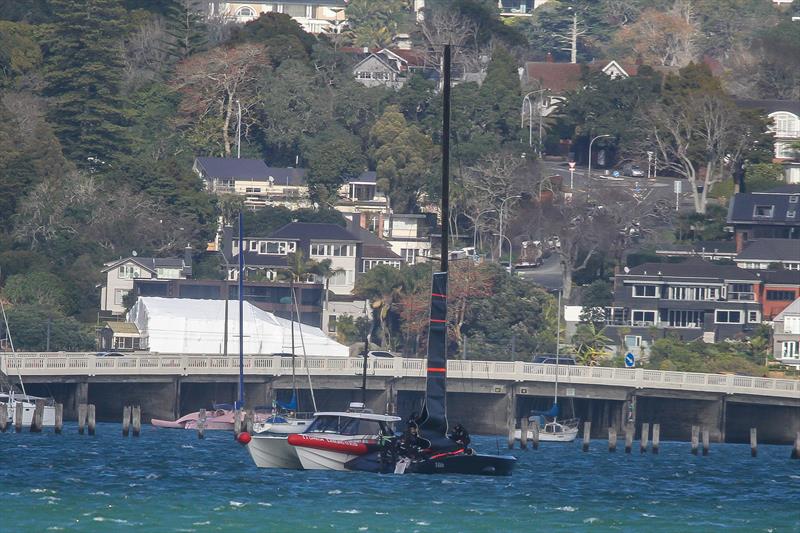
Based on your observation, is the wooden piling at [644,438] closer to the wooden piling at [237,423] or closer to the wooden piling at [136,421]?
the wooden piling at [237,423]

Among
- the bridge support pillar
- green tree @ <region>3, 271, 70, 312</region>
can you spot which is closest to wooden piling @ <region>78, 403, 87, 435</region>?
the bridge support pillar

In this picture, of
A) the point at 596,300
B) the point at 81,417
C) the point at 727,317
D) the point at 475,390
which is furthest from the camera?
the point at 596,300

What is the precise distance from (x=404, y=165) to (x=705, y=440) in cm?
8461

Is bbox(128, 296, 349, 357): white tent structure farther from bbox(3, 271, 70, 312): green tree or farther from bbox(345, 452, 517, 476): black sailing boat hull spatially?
bbox(345, 452, 517, 476): black sailing boat hull

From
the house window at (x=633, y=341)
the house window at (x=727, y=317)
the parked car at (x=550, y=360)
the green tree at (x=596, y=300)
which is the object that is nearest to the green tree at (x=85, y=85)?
the green tree at (x=596, y=300)

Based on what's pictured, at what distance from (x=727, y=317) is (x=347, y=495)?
8815cm

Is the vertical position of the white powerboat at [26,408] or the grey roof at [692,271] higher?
the grey roof at [692,271]

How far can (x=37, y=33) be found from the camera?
19800 cm

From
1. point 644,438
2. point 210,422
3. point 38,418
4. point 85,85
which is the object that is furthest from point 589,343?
point 38,418

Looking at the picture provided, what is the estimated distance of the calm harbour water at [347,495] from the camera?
7612cm

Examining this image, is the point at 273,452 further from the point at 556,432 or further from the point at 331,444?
the point at 556,432

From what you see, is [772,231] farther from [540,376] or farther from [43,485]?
[43,485]

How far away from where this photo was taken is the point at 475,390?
128 m

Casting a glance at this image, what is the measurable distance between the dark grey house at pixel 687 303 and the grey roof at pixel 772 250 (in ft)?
31.4
